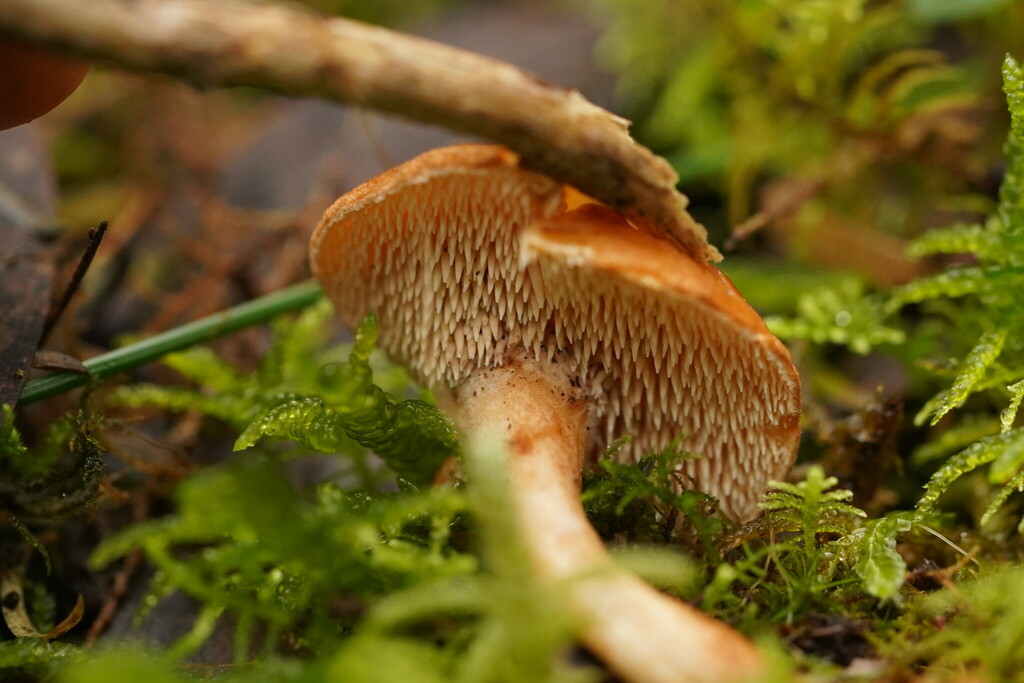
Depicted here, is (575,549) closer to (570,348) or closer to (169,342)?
(570,348)

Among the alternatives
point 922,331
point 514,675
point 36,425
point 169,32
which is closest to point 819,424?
point 922,331

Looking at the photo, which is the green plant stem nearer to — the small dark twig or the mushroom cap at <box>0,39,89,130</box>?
the small dark twig

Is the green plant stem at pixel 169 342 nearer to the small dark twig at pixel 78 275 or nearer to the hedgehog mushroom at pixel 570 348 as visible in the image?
the small dark twig at pixel 78 275

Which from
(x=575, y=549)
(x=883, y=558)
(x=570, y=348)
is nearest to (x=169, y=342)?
(x=570, y=348)

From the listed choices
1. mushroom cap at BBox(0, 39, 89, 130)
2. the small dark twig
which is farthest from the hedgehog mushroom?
mushroom cap at BBox(0, 39, 89, 130)

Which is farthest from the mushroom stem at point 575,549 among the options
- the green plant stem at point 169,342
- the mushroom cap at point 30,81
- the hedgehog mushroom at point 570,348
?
the mushroom cap at point 30,81

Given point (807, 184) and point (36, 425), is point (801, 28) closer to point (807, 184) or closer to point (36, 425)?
point (807, 184)
